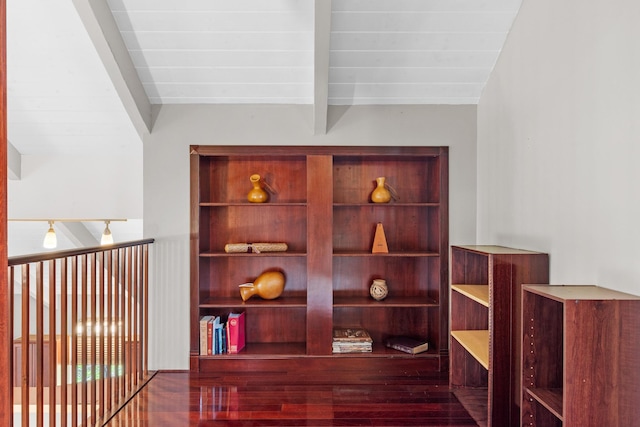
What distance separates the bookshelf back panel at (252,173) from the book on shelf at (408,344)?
1345 millimetres

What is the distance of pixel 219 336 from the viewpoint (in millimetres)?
3260

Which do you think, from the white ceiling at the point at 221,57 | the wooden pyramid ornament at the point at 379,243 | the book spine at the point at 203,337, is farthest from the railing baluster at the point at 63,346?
the wooden pyramid ornament at the point at 379,243

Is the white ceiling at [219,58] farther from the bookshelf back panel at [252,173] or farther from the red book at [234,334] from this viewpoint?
the red book at [234,334]

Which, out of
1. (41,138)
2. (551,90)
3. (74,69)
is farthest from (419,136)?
(41,138)

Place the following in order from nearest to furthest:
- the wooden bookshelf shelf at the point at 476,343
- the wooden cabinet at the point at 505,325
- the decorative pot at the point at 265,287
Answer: the wooden cabinet at the point at 505,325, the wooden bookshelf shelf at the point at 476,343, the decorative pot at the point at 265,287

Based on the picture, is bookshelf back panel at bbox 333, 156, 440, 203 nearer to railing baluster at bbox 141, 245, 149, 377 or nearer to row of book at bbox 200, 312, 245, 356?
row of book at bbox 200, 312, 245, 356

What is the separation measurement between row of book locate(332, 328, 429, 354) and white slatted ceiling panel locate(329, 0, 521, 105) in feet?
5.95

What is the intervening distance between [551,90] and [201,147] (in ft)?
7.79

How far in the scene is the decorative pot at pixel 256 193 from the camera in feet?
10.9

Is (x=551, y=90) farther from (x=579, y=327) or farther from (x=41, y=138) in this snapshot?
(x=41, y=138)

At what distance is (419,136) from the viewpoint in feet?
10.9

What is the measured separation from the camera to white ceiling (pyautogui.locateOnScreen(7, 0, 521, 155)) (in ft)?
8.55

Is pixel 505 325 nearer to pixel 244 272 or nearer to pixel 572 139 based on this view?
pixel 572 139

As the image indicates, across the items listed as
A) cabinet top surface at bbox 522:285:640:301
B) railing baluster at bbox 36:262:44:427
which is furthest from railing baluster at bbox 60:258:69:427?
cabinet top surface at bbox 522:285:640:301
